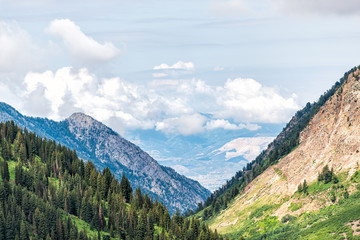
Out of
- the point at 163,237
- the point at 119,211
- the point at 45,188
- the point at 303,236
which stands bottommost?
the point at 303,236

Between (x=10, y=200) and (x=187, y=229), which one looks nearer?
(x=10, y=200)

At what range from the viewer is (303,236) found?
188 m

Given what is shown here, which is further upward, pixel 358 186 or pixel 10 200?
pixel 10 200

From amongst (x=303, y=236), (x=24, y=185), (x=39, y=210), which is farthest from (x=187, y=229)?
(x=24, y=185)

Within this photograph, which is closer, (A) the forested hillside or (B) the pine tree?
(A) the forested hillside

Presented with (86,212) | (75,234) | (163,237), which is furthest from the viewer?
(86,212)

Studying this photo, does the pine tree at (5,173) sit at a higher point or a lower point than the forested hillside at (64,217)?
higher

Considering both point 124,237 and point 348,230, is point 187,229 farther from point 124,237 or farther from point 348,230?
point 348,230

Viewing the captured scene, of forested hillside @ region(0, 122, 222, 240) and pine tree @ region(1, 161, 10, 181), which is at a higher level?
pine tree @ region(1, 161, 10, 181)

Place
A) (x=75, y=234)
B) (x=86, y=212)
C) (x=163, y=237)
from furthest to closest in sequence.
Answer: (x=86, y=212) → (x=163, y=237) → (x=75, y=234)

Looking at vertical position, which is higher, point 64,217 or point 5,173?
point 5,173

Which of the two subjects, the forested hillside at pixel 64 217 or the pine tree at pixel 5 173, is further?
the pine tree at pixel 5 173

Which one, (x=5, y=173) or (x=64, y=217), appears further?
(x=5, y=173)

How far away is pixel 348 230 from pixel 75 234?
111 m
